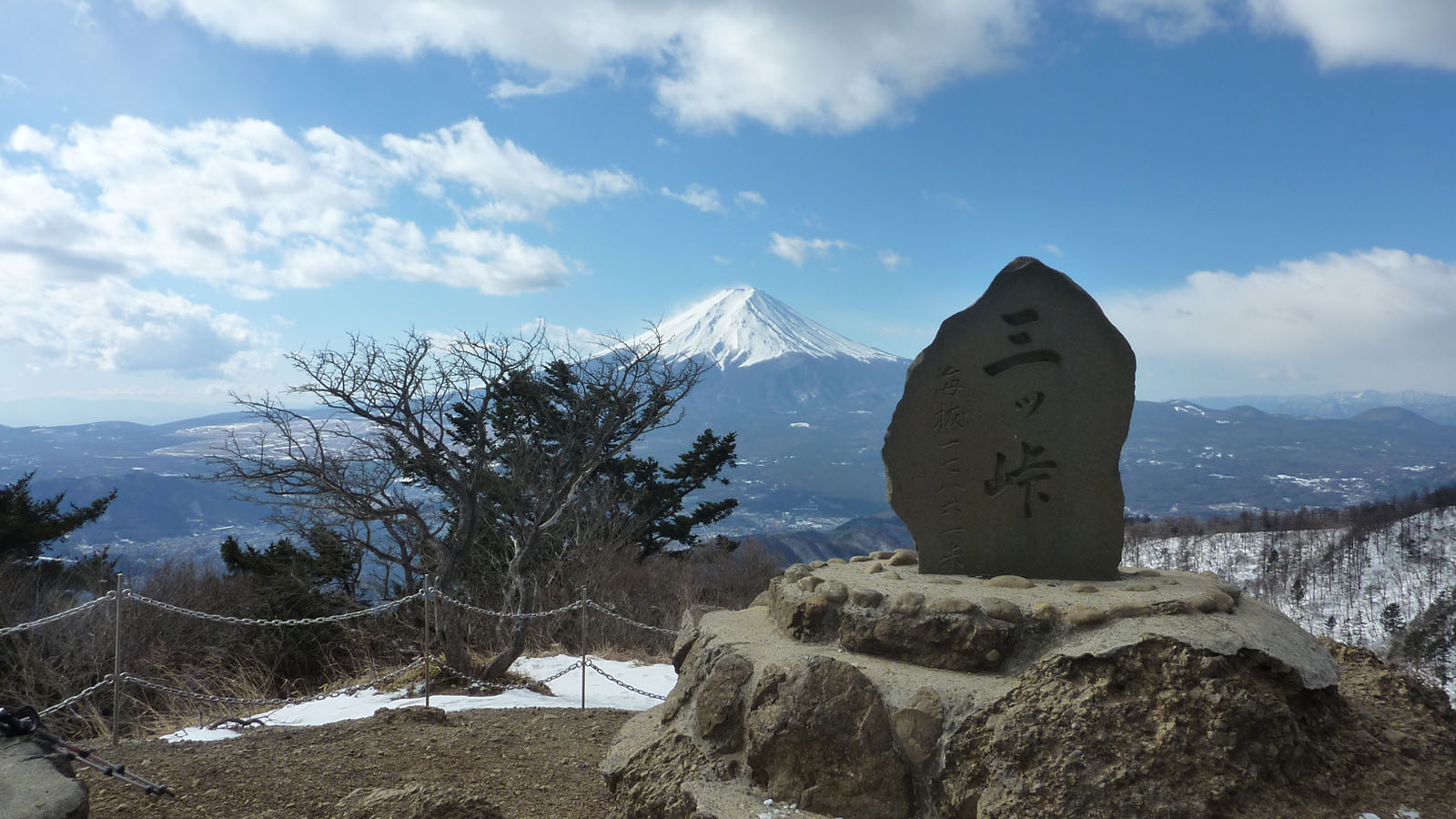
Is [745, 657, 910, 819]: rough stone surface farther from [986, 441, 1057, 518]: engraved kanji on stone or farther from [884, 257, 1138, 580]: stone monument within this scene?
[986, 441, 1057, 518]: engraved kanji on stone

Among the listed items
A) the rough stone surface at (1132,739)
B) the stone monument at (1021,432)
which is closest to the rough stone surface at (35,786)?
the rough stone surface at (1132,739)

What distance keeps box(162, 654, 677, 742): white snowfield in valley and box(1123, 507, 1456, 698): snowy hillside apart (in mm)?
7833

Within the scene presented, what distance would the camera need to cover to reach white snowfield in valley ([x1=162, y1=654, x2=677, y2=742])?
6855 millimetres

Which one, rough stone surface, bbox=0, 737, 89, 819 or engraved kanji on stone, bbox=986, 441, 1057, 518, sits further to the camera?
engraved kanji on stone, bbox=986, 441, 1057, 518

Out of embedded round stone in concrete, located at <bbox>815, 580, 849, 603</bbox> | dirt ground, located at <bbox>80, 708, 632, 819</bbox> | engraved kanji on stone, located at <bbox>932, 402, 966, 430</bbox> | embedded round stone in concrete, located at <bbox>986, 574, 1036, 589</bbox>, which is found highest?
engraved kanji on stone, located at <bbox>932, 402, 966, 430</bbox>

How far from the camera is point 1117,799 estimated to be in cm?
336

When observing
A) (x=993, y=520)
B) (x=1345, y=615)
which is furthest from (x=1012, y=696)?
(x=1345, y=615)

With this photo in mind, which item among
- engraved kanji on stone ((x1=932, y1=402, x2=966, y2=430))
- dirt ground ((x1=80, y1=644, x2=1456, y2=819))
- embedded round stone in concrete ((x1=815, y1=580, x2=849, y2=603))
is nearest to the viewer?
dirt ground ((x1=80, y1=644, x2=1456, y2=819))

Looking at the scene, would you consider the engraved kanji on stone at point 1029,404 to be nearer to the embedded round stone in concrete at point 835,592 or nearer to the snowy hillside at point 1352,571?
the embedded round stone in concrete at point 835,592

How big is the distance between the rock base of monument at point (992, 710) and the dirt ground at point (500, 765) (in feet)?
0.71

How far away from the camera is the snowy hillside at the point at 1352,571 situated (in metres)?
11.8

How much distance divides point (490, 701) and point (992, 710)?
4907 millimetres

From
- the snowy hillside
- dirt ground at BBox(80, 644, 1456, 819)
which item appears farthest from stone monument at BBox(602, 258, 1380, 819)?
the snowy hillside

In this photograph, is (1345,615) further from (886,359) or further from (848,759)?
(886,359)
